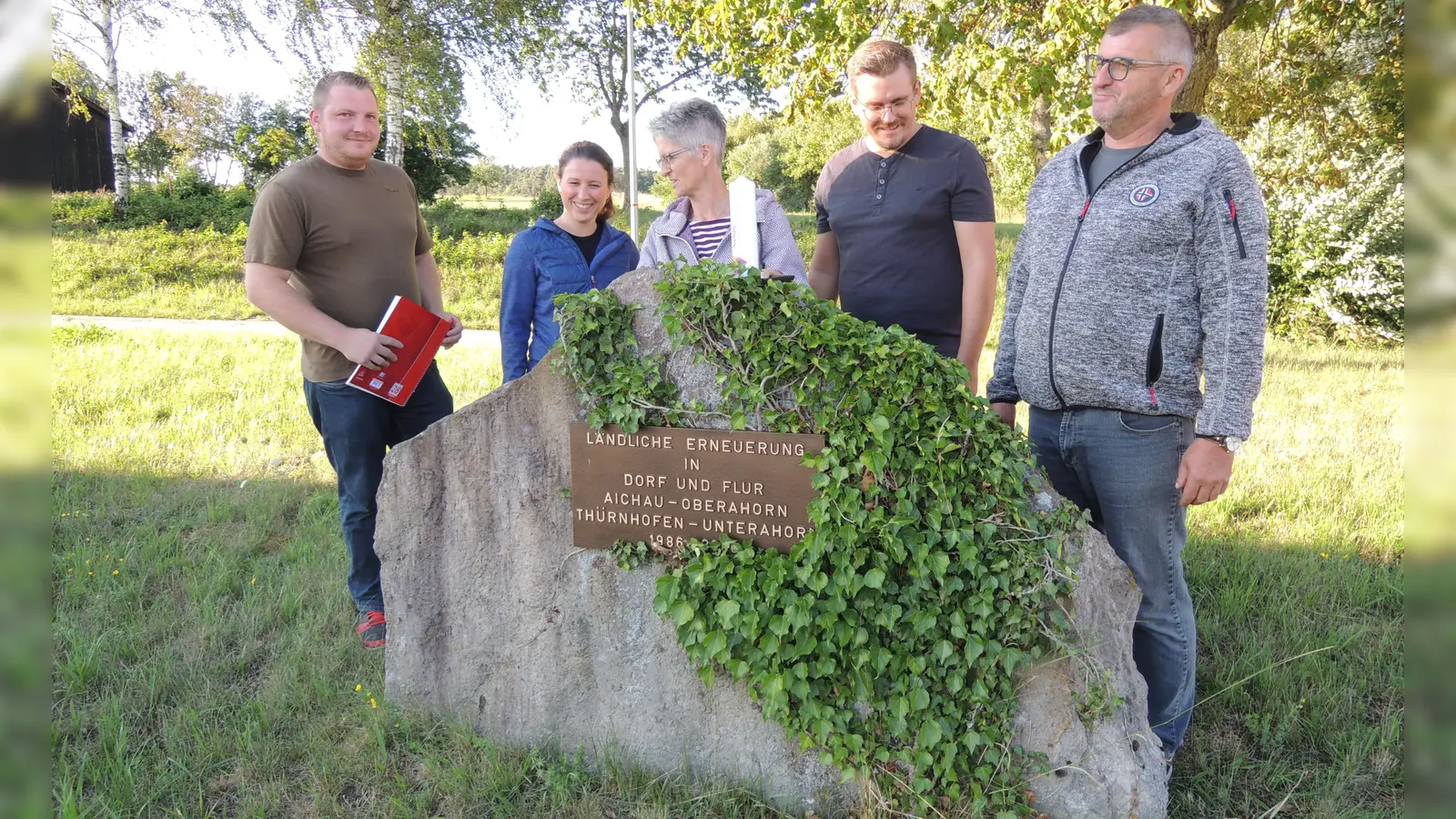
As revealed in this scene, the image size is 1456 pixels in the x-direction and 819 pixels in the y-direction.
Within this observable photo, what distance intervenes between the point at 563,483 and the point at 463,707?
0.96 m

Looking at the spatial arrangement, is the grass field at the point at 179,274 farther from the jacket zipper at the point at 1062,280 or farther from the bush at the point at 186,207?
the jacket zipper at the point at 1062,280

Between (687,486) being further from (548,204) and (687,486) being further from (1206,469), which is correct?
(548,204)

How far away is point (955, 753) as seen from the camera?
2.65 metres

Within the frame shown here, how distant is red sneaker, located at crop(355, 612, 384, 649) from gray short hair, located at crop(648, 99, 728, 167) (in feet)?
8.16

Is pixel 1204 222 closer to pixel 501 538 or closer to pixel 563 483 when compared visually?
pixel 563 483

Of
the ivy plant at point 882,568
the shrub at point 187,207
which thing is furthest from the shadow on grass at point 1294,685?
the shrub at point 187,207

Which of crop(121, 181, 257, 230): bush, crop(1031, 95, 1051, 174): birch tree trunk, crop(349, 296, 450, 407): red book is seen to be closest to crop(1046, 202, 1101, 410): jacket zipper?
crop(349, 296, 450, 407): red book

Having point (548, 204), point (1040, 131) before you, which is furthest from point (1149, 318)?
point (548, 204)

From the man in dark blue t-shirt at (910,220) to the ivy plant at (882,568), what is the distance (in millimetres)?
564

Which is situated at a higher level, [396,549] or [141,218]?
[141,218]

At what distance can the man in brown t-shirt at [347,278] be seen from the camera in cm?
357

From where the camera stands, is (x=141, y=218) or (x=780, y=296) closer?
(x=780, y=296)

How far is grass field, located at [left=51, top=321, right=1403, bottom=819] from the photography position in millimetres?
2926
